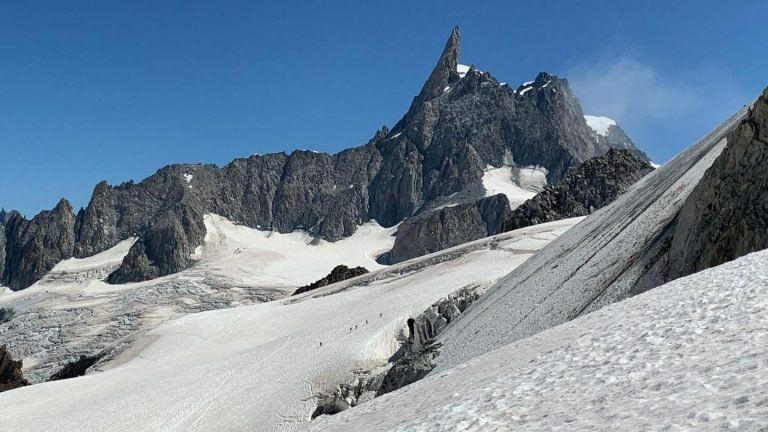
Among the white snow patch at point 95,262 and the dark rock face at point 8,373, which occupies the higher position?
the white snow patch at point 95,262

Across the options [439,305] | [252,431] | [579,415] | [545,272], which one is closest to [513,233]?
[439,305]

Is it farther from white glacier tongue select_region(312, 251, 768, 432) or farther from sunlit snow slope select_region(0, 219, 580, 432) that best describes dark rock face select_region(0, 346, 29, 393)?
white glacier tongue select_region(312, 251, 768, 432)

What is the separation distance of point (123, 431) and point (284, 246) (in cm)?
16940

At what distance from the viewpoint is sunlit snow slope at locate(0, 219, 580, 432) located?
99.7 feet

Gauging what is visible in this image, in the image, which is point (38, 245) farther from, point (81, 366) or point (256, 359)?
point (256, 359)

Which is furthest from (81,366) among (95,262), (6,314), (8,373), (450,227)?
(450,227)

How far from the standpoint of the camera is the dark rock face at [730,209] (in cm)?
1788

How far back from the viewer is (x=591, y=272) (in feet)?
74.6

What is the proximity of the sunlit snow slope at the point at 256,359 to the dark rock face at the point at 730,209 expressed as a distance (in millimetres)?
16145

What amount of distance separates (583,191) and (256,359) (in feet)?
198

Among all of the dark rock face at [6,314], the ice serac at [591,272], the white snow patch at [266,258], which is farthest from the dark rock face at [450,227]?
the ice serac at [591,272]

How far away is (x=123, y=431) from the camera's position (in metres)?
29.8

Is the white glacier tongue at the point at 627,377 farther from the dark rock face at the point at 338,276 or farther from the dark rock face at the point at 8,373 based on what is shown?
the dark rock face at the point at 338,276

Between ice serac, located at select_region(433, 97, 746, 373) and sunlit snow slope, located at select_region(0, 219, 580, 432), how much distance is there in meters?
7.51
